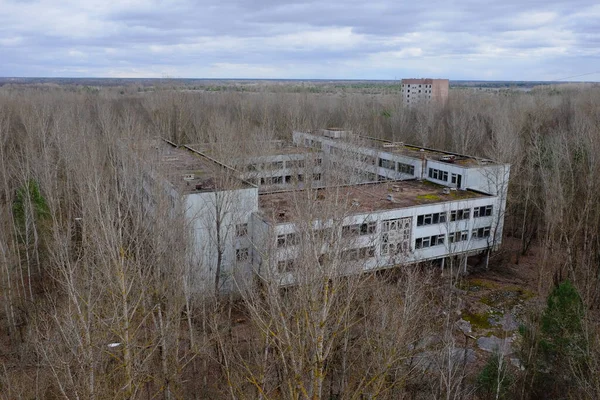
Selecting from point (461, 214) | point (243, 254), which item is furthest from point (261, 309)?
point (461, 214)

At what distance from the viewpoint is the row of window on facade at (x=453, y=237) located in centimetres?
2630

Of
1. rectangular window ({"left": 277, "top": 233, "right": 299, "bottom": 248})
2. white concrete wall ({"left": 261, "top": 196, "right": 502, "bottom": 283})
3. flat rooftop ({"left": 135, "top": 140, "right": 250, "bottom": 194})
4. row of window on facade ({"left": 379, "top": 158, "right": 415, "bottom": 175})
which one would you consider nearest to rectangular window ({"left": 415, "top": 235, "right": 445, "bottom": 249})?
white concrete wall ({"left": 261, "top": 196, "right": 502, "bottom": 283})

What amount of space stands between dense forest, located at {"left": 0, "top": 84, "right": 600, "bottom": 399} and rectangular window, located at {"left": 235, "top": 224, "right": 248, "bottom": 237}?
11.1ft

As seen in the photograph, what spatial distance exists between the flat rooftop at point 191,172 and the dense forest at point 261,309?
4.63 ft

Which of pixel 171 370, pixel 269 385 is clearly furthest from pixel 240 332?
pixel 269 385

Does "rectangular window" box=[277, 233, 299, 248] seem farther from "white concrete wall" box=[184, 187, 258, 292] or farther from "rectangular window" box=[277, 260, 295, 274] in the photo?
"white concrete wall" box=[184, 187, 258, 292]

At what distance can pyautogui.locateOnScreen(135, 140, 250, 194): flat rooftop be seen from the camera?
21969 millimetres

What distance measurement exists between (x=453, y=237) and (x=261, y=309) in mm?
19042

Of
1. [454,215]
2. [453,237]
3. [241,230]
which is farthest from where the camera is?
[454,215]

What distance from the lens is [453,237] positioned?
88.3 ft

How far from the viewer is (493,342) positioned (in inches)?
826

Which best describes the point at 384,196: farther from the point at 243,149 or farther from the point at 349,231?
the point at 349,231

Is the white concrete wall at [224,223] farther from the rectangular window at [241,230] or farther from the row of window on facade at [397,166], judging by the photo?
the row of window on facade at [397,166]

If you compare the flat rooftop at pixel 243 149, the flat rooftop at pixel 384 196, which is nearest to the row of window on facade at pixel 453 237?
the flat rooftop at pixel 384 196
